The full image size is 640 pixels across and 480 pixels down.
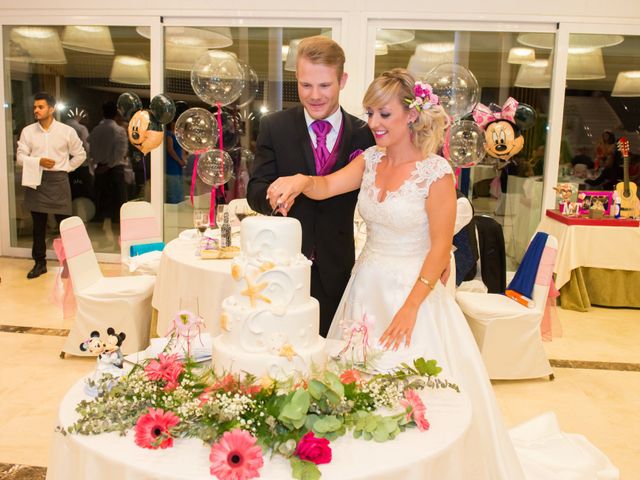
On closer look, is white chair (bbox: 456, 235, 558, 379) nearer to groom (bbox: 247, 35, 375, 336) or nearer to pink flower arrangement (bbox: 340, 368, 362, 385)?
groom (bbox: 247, 35, 375, 336)

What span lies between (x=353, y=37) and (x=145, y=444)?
5.81 meters

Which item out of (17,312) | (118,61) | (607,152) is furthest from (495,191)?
(17,312)

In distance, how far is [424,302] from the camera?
2289mm

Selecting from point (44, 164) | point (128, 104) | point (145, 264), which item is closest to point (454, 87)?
point (145, 264)

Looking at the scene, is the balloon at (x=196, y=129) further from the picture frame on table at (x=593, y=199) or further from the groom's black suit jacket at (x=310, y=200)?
the picture frame on table at (x=593, y=199)

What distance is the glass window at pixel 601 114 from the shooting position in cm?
676

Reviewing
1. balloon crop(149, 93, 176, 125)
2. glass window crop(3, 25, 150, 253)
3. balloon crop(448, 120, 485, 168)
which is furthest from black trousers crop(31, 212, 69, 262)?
balloon crop(448, 120, 485, 168)

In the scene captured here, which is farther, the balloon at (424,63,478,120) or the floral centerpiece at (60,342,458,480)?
the balloon at (424,63,478,120)

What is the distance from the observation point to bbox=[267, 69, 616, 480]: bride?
2170 mm

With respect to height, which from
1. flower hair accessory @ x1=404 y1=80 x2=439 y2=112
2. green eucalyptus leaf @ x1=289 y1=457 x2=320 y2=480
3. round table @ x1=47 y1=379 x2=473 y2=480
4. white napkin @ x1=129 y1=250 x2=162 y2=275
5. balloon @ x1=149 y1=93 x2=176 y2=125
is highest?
balloon @ x1=149 y1=93 x2=176 y2=125

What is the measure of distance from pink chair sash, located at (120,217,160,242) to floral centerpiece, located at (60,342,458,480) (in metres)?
3.27

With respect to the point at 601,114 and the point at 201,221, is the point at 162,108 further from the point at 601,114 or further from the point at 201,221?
the point at 601,114

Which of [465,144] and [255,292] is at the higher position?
[465,144]

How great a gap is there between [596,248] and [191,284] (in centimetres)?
→ 386
